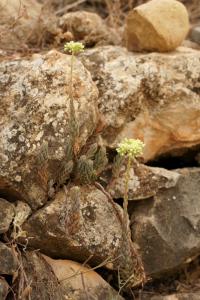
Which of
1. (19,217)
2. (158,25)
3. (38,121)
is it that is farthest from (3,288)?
(158,25)

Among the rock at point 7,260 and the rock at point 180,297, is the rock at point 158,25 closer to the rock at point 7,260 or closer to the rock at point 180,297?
the rock at point 180,297

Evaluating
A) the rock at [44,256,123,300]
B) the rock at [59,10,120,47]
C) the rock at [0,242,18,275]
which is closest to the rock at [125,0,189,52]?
the rock at [59,10,120,47]

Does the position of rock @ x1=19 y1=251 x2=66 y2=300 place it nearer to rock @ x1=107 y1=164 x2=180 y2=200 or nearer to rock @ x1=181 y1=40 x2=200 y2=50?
rock @ x1=107 y1=164 x2=180 y2=200

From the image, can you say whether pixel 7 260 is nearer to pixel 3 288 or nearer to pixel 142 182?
pixel 3 288

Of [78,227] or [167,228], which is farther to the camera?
[167,228]

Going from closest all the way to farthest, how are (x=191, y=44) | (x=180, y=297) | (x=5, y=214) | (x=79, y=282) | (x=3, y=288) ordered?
(x=3, y=288), (x=5, y=214), (x=79, y=282), (x=180, y=297), (x=191, y=44)

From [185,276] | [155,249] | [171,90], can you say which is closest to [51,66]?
[171,90]
